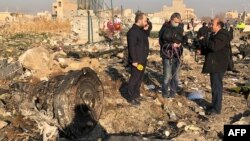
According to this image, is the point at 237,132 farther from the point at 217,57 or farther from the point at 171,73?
the point at 171,73

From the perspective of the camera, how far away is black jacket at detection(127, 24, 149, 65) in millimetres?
7969

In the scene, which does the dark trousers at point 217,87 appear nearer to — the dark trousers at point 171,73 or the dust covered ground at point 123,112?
the dust covered ground at point 123,112

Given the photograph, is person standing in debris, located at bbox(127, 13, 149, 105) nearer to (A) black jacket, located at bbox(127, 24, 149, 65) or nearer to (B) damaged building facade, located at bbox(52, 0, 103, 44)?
(A) black jacket, located at bbox(127, 24, 149, 65)

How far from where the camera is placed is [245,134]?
5.65 m

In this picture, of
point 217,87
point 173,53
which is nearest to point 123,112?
point 173,53

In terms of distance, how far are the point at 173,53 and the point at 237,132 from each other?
2949mm

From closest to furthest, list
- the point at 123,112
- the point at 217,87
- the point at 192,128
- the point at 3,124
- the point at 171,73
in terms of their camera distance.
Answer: the point at 3,124 → the point at 192,128 → the point at 217,87 → the point at 123,112 → the point at 171,73

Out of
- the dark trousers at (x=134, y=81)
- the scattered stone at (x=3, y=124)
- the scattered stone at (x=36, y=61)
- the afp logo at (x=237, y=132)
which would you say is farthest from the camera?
the scattered stone at (x=36, y=61)

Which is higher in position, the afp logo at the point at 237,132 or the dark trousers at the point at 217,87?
the dark trousers at the point at 217,87

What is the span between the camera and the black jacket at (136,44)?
7.97m

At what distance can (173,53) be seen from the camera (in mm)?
8430

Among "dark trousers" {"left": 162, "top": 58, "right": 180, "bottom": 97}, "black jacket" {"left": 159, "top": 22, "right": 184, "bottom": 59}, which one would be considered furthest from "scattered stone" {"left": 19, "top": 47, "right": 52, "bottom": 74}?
"black jacket" {"left": 159, "top": 22, "right": 184, "bottom": 59}

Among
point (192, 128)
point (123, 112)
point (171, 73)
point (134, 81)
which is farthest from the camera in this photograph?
point (171, 73)

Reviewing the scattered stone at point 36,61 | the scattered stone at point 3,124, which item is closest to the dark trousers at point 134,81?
the scattered stone at point 36,61
